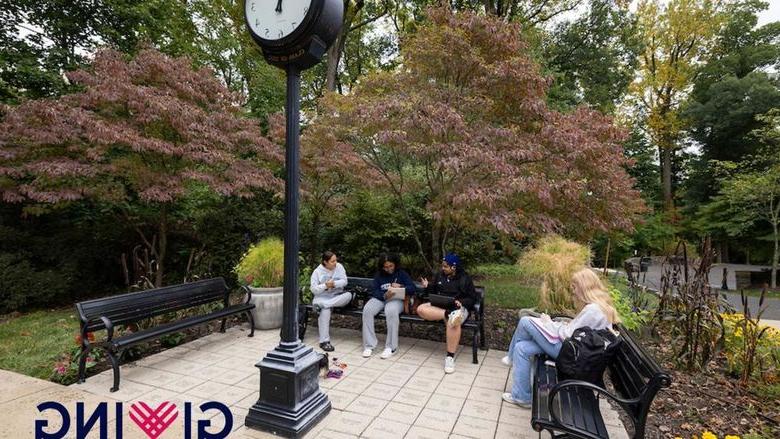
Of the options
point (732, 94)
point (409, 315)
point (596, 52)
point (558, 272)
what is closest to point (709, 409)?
point (558, 272)

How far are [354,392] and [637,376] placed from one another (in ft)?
7.31

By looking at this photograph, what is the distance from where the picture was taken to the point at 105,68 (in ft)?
18.9

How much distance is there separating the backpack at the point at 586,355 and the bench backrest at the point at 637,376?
0.34 feet

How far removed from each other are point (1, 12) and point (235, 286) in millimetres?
7712

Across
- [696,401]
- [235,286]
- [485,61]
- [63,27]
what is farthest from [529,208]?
[63,27]

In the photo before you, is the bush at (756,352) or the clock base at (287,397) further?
the bush at (756,352)

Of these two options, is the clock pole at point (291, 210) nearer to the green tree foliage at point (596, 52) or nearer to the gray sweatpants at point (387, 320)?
the gray sweatpants at point (387, 320)

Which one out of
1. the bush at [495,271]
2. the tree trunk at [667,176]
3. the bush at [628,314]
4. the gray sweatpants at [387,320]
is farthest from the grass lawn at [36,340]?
the tree trunk at [667,176]

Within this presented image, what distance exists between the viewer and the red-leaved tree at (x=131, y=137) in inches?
207

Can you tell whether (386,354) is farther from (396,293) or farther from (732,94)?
(732,94)

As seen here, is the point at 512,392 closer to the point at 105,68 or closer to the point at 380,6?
the point at 105,68

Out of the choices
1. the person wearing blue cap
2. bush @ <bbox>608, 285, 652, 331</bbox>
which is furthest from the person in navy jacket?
bush @ <bbox>608, 285, 652, 331</bbox>

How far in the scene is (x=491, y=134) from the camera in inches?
179

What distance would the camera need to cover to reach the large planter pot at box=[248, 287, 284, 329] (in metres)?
5.27
